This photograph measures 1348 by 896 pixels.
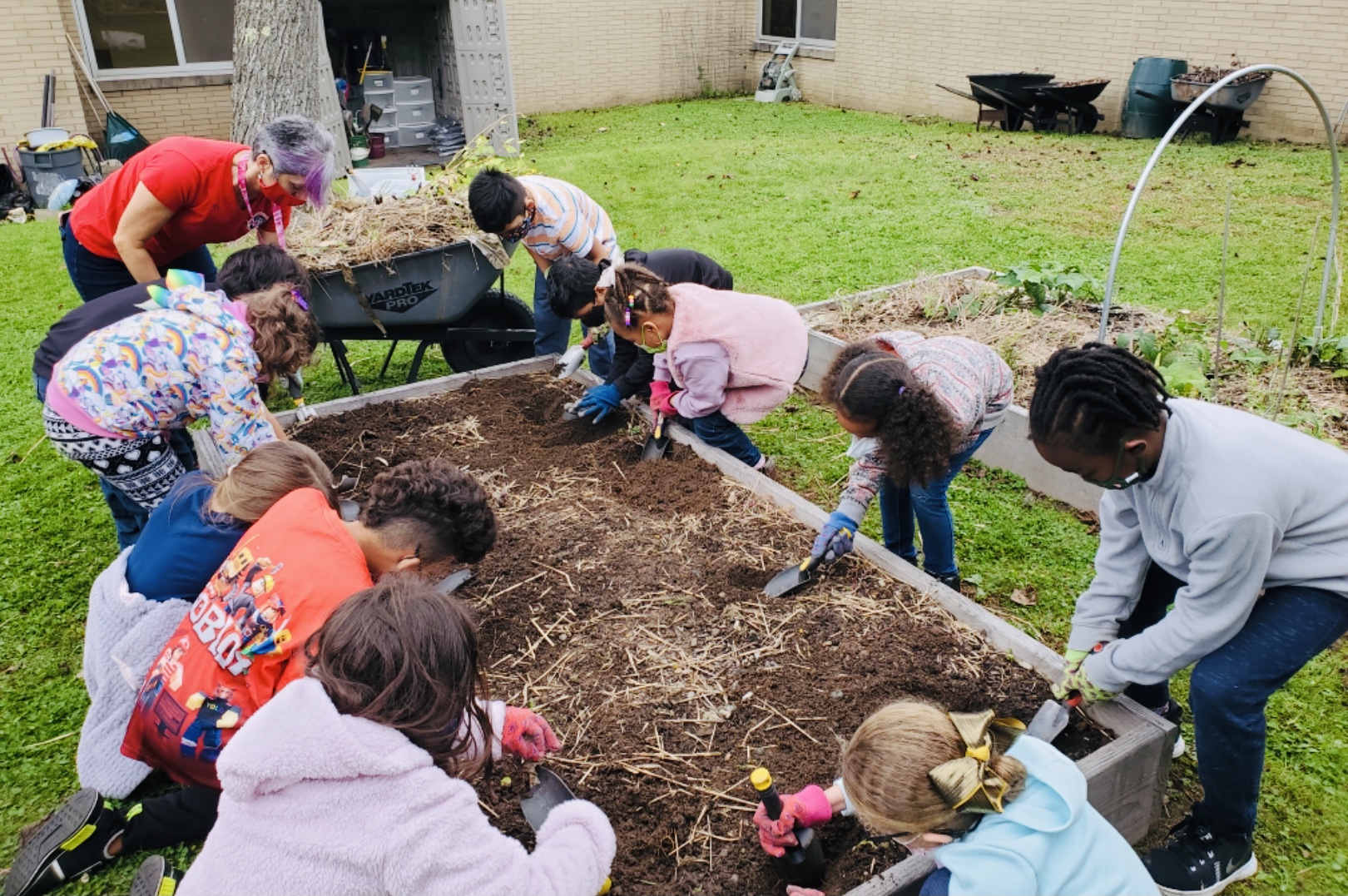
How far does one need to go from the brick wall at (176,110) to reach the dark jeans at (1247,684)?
12939 mm

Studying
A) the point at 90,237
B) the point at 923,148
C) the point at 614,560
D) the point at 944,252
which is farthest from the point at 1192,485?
the point at 923,148

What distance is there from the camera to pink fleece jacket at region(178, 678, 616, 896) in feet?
5.66

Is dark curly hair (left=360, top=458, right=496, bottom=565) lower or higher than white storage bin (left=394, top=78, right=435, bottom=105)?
lower

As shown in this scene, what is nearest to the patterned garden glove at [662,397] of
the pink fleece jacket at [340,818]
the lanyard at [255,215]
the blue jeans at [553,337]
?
the blue jeans at [553,337]

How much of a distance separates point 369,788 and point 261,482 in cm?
131

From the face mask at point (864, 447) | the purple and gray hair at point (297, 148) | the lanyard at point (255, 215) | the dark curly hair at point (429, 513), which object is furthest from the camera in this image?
the lanyard at point (255, 215)

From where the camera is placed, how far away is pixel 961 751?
190cm

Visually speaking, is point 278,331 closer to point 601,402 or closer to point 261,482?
point 261,482

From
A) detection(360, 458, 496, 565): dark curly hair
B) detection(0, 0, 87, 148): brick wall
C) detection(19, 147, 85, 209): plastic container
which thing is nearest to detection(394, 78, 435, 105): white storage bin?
detection(0, 0, 87, 148): brick wall

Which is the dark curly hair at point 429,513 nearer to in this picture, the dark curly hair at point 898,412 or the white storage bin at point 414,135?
the dark curly hair at point 898,412

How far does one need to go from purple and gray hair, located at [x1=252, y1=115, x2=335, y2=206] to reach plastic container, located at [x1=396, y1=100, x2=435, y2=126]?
10236 millimetres

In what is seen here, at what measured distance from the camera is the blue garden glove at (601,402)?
4.80m

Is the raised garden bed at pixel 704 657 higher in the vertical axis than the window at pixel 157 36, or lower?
lower

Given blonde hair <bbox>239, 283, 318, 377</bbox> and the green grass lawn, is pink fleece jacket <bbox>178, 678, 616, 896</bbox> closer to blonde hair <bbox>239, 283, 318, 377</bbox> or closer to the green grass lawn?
the green grass lawn
